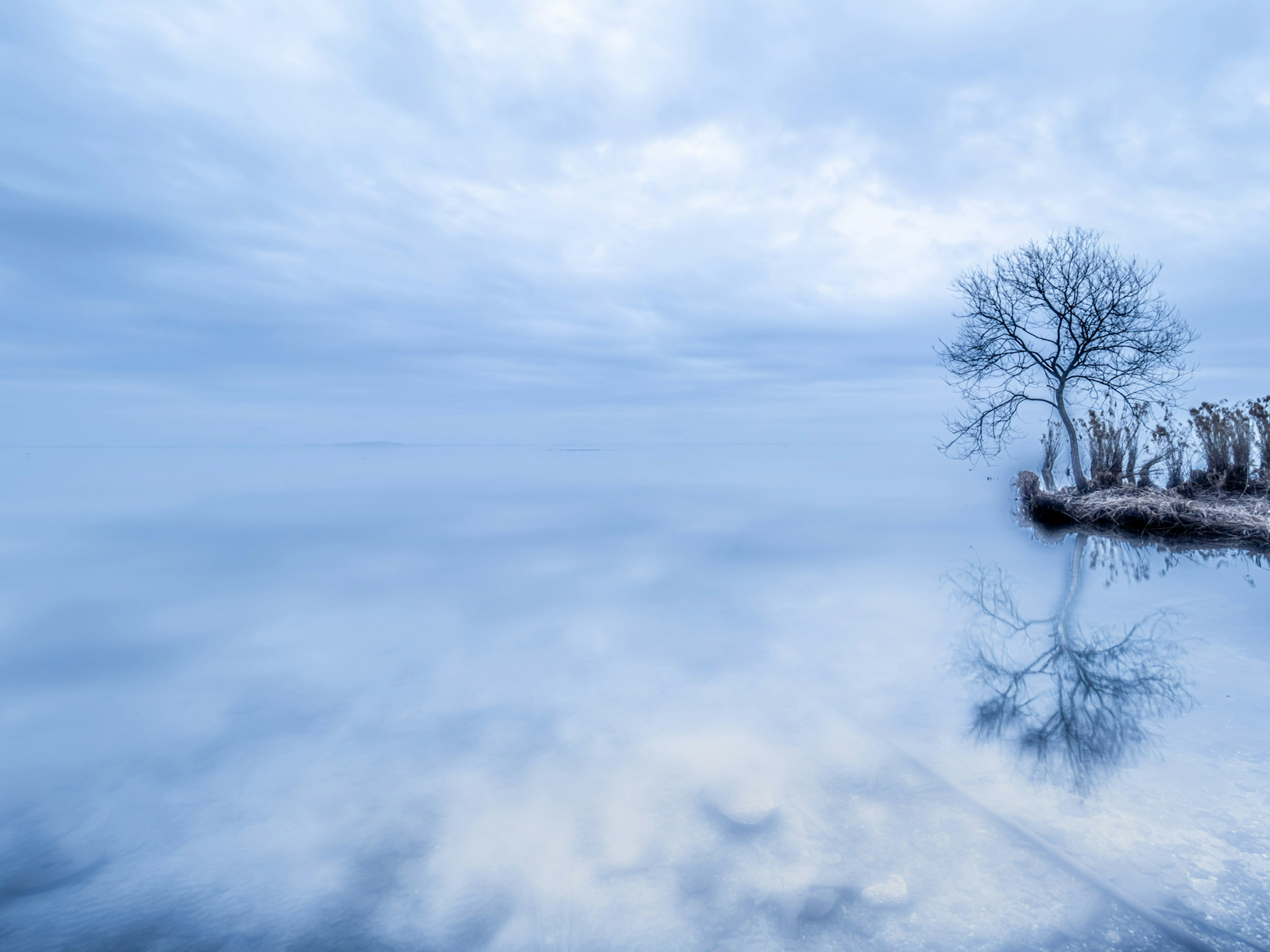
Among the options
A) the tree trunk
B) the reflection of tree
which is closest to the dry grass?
the tree trunk

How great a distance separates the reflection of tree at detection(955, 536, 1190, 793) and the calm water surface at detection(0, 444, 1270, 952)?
47 mm

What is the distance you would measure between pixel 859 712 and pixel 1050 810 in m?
2.38

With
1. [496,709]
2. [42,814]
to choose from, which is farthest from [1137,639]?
[42,814]

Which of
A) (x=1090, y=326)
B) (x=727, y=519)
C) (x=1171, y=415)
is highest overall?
(x=1090, y=326)

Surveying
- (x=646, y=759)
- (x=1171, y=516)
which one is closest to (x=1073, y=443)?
(x=1171, y=516)

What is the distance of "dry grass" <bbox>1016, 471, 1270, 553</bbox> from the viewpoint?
50.8 feet

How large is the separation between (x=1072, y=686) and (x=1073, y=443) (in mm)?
14636

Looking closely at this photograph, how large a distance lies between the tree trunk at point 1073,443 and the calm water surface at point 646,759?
3.93 meters

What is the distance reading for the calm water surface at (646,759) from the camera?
13.3 ft

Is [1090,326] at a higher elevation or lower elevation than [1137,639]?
higher

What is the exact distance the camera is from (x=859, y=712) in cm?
712

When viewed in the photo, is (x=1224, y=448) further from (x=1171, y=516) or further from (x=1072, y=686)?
(x=1072, y=686)

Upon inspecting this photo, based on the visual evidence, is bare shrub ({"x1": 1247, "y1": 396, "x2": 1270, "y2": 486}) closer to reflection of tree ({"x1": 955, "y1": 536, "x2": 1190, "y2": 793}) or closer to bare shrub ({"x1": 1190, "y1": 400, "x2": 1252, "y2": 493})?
bare shrub ({"x1": 1190, "y1": 400, "x2": 1252, "y2": 493})

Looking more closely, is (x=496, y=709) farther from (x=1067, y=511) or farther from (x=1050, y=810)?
(x=1067, y=511)
